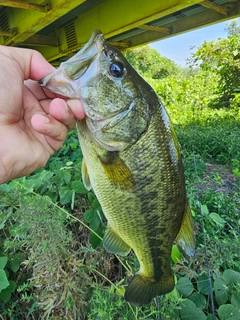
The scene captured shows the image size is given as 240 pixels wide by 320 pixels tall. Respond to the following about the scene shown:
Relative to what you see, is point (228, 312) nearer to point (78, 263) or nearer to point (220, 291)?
point (220, 291)

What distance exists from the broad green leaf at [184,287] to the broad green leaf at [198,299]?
2.0 inches

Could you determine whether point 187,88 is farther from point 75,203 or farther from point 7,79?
point 7,79

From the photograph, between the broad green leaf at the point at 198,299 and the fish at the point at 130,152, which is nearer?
the fish at the point at 130,152

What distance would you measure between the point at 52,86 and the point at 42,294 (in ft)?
3.92

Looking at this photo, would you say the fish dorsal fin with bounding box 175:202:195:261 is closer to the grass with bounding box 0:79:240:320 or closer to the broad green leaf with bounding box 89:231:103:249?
the grass with bounding box 0:79:240:320

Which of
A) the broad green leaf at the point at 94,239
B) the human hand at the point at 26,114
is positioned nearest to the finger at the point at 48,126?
the human hand at the point at 26,114

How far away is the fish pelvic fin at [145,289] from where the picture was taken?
1.30 m

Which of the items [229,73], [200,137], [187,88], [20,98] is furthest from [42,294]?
[187,88]

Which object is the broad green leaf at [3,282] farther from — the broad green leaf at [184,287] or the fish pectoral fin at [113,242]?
the broad green leaf at [184,287]

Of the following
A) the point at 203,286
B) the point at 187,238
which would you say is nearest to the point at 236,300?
the point at 203,286

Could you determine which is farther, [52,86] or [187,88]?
[187,88]

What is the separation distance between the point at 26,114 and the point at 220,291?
1.34 meters

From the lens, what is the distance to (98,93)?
114 centimetres

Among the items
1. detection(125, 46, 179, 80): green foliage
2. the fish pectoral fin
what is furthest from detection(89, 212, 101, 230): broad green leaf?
detection(125, 46, 179, 80): green foliage
